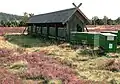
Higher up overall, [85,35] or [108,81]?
[85,35]

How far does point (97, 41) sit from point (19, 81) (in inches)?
529

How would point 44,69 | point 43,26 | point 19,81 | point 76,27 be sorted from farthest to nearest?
1. point 43,26
2. point 76,27
3. point 44,69
4. point 19,81

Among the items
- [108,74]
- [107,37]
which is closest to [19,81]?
[108,74]

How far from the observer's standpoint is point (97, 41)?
2320 centimetres

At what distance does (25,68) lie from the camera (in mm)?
13391

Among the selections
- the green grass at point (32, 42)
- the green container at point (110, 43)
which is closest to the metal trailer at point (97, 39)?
the green container at point (110, 43)

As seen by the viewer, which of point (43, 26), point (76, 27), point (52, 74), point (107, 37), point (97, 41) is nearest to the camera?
point (52, 74)

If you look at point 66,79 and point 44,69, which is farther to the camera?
point 44,69

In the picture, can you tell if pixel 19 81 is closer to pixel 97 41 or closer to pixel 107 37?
pixel 107 37

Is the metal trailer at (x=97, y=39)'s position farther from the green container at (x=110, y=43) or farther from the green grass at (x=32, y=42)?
the green grass at (x=32, y=42)

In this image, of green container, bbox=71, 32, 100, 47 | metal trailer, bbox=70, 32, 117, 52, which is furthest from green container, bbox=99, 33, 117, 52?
green container, bbox=71, 32, 100, 47

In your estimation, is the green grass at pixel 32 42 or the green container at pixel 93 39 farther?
the green grass at pixel 32 42

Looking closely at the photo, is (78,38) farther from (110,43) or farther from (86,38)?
(110,43)

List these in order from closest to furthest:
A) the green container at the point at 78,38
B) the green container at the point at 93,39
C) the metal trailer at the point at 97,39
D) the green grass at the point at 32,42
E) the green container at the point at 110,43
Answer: the green container at the point at 110,43
the metal trailer at the point at 97,39
the green container at the point at 93,39
the green container at the point at 78,38
the green grass at the point at 32,42
